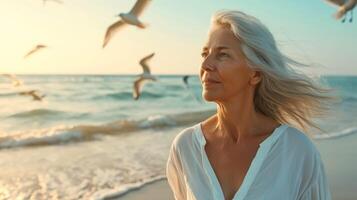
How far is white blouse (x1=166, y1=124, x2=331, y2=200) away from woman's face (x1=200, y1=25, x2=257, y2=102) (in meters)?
0.22

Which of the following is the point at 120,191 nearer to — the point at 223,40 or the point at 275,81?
the point at 275,81

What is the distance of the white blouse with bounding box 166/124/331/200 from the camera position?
207 cm

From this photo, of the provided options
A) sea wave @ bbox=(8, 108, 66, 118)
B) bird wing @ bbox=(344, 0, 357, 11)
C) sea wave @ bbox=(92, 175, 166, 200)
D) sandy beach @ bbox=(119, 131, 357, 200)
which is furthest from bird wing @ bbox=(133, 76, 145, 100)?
sea wave @ bbox=(92, 175, 166, 200)

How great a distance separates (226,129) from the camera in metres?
2.29

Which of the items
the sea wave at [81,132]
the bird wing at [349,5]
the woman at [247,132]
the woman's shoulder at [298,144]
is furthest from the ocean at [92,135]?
the bird wing at [349,5]

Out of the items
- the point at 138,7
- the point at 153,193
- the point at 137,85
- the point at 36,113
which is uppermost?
the point at 153,193

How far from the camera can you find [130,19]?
42.3 ft

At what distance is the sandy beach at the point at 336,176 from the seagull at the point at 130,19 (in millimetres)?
5040

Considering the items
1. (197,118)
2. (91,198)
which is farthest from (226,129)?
(197,118)

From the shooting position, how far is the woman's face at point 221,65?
2.14 meters

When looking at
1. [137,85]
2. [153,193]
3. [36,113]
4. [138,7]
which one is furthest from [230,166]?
[36,113]

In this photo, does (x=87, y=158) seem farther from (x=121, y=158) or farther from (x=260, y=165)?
(x=260, y=165)

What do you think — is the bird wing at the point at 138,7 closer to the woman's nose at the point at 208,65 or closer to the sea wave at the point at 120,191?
the sea wave at the point at 120,191

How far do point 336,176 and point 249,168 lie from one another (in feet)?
16.3
